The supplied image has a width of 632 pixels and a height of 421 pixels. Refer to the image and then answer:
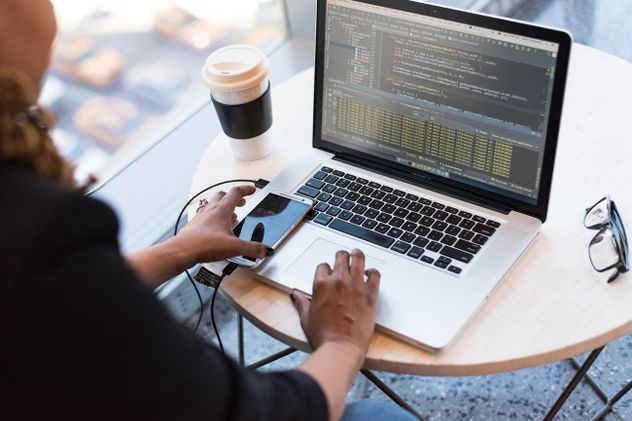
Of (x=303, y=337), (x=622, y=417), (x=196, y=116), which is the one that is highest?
(x=303, y=337)

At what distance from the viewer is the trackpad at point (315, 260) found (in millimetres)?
1062

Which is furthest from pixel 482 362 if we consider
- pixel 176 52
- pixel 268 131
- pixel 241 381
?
pixel 176 52

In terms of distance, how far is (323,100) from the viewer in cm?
125

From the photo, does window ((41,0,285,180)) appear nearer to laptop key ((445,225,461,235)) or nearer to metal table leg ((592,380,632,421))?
laptop key ((445,225,461,235))

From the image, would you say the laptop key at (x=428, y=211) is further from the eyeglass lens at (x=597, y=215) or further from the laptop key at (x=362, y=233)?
the eyeglass lens at (x=597, y=215)

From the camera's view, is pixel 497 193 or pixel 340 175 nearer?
pixel 497 193

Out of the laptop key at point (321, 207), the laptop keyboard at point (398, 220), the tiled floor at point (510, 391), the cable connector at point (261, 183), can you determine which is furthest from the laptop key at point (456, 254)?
the tiled floor at point (510, 391)

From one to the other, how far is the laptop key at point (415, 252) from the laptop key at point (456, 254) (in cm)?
3

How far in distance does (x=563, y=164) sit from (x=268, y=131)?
520 mm

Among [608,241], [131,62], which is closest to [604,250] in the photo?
[608,241]

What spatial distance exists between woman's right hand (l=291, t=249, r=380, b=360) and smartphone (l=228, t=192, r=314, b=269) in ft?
0.39

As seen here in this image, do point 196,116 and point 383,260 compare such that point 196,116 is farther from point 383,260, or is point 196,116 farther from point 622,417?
point 622,417

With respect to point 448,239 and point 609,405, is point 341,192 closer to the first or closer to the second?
point 448,239

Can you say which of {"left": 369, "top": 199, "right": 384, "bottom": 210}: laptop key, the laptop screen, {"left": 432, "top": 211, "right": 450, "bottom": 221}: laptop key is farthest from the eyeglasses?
{"left": 369, "top": 199, "right": 384, "bottom": 210}: laptop key
